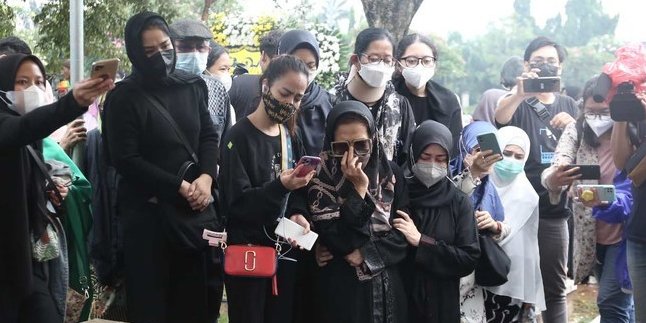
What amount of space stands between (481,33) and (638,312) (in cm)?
8328

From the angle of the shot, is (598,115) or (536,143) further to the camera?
(536,143)

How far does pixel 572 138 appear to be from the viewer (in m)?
5.67

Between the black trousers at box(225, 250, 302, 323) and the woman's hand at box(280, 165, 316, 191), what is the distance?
0.44 meters

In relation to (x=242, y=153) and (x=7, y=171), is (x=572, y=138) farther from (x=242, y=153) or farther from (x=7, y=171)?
(x=7, y=171)

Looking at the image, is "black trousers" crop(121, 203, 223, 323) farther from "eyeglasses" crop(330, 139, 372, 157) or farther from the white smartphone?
"eyeglasses" crop(330, 139, 372, 157)

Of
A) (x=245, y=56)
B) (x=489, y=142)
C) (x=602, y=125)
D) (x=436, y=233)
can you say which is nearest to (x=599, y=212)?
(x=602, y=125)

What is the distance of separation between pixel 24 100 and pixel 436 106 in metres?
2.57

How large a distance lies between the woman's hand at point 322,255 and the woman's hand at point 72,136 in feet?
5.57

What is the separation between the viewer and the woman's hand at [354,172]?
4.24m

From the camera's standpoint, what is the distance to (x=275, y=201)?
4.27 meters

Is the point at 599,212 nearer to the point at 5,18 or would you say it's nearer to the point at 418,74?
the point at 418,74

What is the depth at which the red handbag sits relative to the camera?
428 centimetres

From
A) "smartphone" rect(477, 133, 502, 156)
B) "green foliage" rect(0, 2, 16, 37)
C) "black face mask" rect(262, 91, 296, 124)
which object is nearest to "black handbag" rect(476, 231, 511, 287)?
"smartphone" rect(477, 133, 502, 156)

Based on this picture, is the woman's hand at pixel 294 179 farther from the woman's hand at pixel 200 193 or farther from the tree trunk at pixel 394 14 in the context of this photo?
the tree trunk at pixel 394 14
